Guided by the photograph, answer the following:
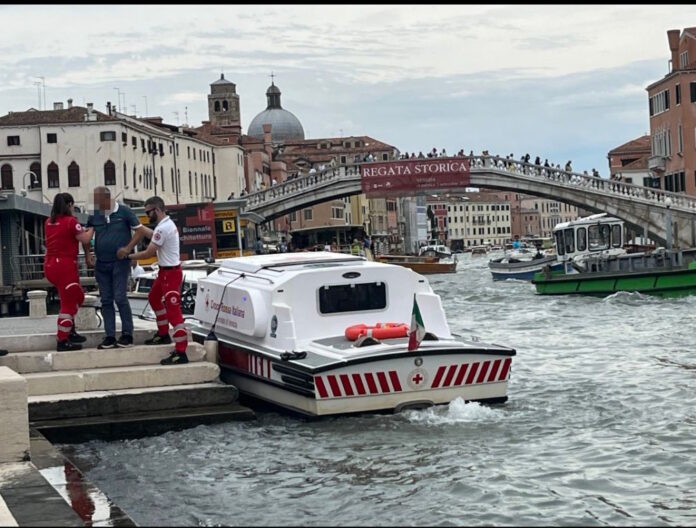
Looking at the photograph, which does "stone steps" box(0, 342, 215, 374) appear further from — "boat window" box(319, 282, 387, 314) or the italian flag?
the italian flag

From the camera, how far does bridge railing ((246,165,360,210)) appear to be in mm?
53125

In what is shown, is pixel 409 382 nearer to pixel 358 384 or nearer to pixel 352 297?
pixel 358 384

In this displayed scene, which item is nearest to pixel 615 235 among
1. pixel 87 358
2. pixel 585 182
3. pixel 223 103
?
pixel 585 182

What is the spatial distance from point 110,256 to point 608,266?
23.0m

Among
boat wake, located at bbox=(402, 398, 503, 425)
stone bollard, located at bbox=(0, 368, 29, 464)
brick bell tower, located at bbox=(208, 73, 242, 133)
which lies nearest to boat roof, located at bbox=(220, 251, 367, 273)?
boat wake, located at bbox=(402, 398, 503, 425)

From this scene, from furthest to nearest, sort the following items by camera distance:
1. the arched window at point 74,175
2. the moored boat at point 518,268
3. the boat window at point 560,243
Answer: the arched window at point 74,175 < the moored boat at point 518,268 < the boat window at point 560,243

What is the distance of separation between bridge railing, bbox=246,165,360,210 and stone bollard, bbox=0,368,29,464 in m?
45.4

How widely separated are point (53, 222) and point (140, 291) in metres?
9.21

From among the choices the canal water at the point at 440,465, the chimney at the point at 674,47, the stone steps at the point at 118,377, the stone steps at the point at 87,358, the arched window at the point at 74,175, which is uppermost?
the chimney at the point at 674,47

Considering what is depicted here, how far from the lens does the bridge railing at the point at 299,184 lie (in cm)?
5312

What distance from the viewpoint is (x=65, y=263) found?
1109 cm

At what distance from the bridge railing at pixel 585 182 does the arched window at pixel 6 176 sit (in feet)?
67.8

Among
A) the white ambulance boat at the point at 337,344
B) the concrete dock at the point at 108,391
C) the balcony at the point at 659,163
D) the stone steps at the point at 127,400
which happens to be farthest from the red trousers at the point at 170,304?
the balcony at the point at 659,163

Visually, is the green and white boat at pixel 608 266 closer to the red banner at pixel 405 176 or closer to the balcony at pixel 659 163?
the red banner at pixel 405 176
